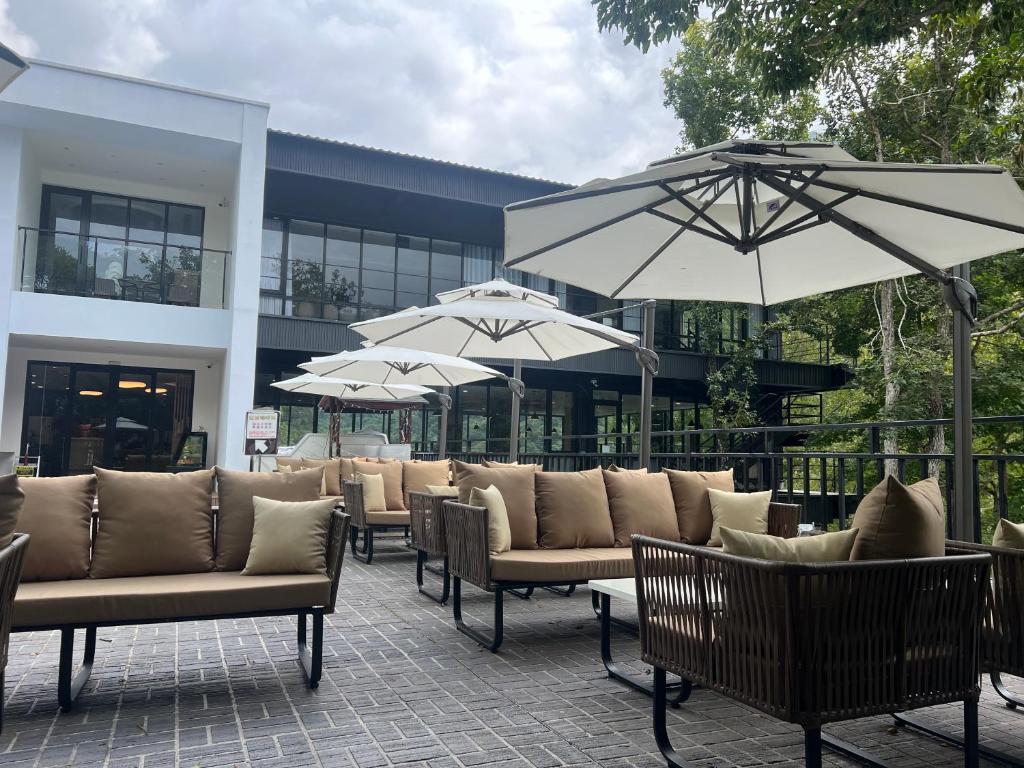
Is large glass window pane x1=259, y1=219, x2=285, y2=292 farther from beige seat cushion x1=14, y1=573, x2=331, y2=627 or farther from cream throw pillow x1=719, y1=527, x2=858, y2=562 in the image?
cream throw pillow x1=719, y1=527, x2=858, y2=562

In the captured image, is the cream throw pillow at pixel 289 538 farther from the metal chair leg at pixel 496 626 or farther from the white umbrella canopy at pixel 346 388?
the white umbrella canopy at pixel 346 388

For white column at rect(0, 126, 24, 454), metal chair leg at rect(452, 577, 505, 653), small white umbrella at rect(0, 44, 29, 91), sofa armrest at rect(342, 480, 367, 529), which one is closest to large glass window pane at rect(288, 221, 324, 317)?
white column at rect(0, 126, 24, 454)

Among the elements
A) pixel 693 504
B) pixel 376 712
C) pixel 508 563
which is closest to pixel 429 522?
pixel 508 563

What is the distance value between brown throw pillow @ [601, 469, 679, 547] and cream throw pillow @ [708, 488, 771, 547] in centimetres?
28

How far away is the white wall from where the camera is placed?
12859 millimetres

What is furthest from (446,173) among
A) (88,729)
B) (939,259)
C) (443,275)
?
(88,729)

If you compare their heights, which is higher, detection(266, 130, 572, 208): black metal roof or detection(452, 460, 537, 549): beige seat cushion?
detection(266, 130, 572, 208): black metal roof

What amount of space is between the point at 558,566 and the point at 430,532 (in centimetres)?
154

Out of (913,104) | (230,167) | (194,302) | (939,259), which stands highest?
(913,104)

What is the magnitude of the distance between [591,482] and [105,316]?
9.15 meters

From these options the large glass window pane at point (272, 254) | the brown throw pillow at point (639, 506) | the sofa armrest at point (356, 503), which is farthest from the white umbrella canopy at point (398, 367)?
the large glass window pane at point (272, 254)

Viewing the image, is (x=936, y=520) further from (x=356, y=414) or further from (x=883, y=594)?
(x=356, y=414)

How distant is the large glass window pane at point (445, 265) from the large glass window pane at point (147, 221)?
514cm

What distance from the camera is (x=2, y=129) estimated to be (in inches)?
436
